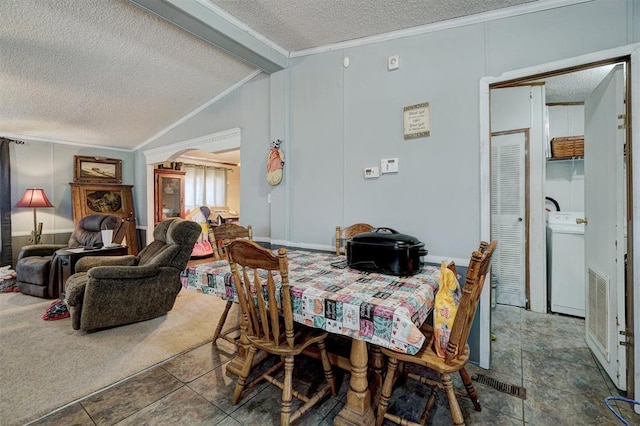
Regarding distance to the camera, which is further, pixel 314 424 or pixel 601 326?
pixel 601 326

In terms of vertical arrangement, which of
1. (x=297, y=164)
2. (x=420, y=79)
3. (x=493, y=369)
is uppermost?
(x=420, y=79)

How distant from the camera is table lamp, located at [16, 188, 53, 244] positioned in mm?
4301

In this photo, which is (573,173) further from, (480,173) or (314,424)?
(314,424)

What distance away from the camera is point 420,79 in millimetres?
2285

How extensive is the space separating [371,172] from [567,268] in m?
2.32

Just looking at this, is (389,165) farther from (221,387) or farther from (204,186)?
(204,186)

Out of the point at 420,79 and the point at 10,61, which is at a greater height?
the point at 10,61

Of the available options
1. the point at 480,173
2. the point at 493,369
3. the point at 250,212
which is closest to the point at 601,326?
the point at 493,369

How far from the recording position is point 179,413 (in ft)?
5.25

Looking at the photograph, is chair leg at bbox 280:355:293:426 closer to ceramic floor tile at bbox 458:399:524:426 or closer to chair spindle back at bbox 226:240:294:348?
chair spindle back at bbox 226:240:294:348

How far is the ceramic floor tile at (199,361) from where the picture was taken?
78.6 inches

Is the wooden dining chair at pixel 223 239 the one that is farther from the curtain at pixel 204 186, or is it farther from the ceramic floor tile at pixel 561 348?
the curtain at pixel 204 186

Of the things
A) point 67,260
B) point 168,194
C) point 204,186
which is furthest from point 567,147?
point 204,186

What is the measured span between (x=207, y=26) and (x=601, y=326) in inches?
146
